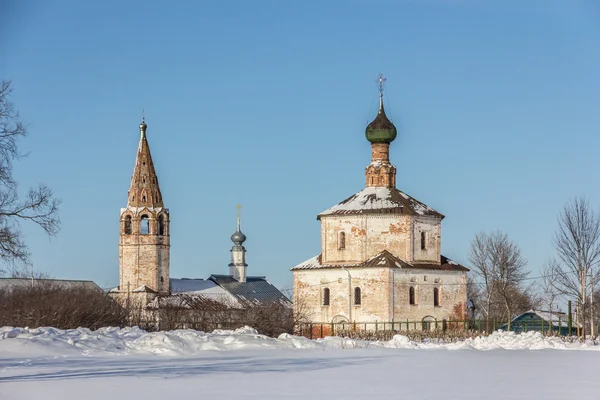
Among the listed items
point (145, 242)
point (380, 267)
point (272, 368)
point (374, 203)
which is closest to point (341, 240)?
point (374, 203)

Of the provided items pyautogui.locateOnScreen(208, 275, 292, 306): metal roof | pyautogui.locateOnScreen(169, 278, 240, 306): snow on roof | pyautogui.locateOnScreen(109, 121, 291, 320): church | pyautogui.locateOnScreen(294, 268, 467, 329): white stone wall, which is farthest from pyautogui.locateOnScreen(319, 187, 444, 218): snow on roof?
pyautogui.locateOnScreen(208, 275, 292, 306): metal roof

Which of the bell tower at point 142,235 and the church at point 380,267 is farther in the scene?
the bell tower at point 142,235

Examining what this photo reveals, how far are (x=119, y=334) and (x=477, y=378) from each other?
8.62m

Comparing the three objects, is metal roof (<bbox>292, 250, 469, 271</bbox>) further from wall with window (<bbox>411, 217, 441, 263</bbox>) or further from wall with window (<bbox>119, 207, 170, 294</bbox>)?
wall with window (<bbox>119, 207, 170, 294</bbox>)

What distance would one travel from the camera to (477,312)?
65.9m

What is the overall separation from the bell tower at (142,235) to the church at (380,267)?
516 inches

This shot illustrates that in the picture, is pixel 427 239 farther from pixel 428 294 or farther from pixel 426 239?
pixel 428 294

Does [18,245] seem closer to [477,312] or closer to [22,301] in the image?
Answer: [22,301]

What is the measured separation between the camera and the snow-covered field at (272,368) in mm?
11914

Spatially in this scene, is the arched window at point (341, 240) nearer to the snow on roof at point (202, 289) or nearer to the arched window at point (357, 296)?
the arched window at point (357, 296)

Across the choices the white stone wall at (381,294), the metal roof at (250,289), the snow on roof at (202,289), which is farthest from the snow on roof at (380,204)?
the metal roof at (250,289)

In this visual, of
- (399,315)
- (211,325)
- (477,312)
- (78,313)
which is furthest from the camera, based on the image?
(477,312)

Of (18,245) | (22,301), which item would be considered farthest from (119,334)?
(22,301)

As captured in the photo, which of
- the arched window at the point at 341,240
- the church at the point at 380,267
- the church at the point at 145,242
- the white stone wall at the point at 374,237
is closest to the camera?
Result: the church at the point at 380,267
